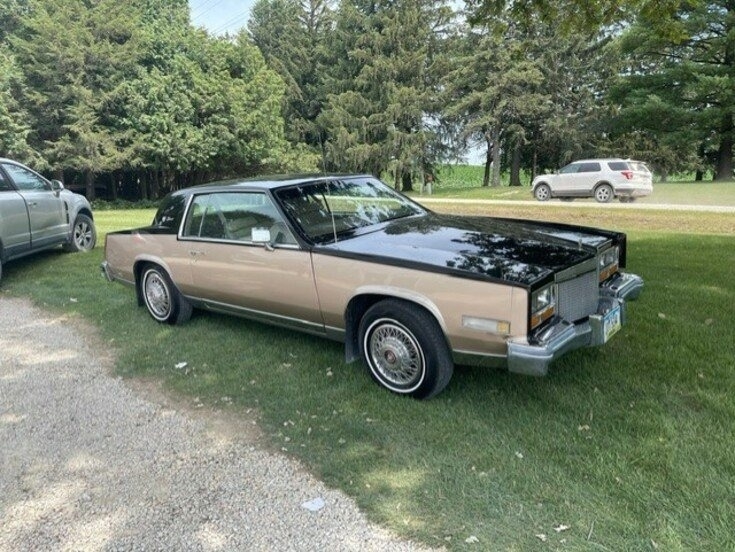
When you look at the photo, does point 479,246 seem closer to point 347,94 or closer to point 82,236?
point 82,236

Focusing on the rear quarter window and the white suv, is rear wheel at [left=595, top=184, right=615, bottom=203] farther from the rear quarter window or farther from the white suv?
the rear quarter window

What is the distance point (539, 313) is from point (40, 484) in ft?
9.78

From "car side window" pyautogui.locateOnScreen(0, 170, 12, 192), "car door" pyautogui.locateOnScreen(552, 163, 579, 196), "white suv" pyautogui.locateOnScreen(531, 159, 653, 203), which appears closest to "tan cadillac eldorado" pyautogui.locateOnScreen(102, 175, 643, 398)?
"car side window" pyautogui.locateOnScreen(0, 170, 12, 192)

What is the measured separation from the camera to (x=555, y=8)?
722cm

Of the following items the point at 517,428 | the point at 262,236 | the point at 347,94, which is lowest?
the point at 517,428

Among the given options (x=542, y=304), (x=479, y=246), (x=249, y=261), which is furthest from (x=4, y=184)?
(x=542, y=304)

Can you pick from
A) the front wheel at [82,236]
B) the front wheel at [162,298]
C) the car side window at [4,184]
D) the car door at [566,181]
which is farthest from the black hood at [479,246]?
the car door at [566,181]

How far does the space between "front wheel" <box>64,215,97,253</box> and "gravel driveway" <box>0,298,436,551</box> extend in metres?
5.92

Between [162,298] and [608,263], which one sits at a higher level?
[608,263]

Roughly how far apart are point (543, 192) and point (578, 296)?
19.3 meters

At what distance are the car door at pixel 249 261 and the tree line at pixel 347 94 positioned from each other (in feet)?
64.8

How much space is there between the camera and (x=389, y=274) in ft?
11.9

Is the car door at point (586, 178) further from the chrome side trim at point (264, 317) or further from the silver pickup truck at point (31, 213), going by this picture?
the chrome side trim at point (264, 317)

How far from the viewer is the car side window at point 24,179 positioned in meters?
7.87
